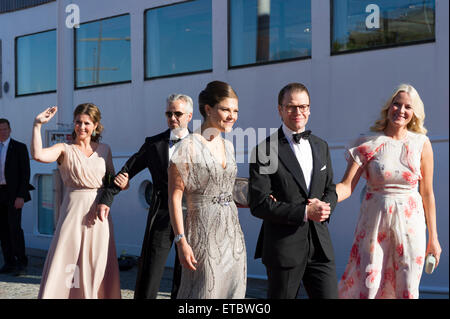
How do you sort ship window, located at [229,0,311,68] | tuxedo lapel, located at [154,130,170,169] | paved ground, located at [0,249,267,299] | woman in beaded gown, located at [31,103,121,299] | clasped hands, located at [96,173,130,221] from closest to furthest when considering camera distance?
clasped hands, located at [96,173,130,221]
woman in beaded gown, located at [31,103,121,299]
tuxedo lapel, located at [154,130,170,169]
paved ground, located at [0,249,267,299]
ship window, located at [229,0,311,68]

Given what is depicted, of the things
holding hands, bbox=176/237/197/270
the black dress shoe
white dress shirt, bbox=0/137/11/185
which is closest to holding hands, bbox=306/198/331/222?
holding hands, bbox=176/237/197/270

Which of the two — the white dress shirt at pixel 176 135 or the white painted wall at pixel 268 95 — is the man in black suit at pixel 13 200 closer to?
the white painted wall at pixel 268 95

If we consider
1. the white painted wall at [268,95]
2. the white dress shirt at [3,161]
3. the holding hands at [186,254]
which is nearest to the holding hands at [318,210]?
the holding hands at [186,254]

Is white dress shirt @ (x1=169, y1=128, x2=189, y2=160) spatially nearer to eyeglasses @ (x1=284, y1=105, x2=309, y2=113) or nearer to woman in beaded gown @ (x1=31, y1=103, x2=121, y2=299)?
woman in beaded gown @ (x1=31, y1=103, x2=121, y2=299)

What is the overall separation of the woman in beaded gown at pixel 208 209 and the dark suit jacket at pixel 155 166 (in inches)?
60.5

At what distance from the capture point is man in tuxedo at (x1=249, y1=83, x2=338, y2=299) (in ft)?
16.3

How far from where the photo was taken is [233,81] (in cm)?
1128

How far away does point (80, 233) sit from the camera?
6.57 m

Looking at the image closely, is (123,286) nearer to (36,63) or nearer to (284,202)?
(284,202)

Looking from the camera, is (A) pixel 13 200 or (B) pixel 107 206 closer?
(B) pixel 107 206

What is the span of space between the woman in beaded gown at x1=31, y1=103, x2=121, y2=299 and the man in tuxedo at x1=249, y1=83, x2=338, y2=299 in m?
2.00

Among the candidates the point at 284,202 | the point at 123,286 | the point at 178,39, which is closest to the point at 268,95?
the point at 178,39

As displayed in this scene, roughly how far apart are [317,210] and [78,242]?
8.31 ft
